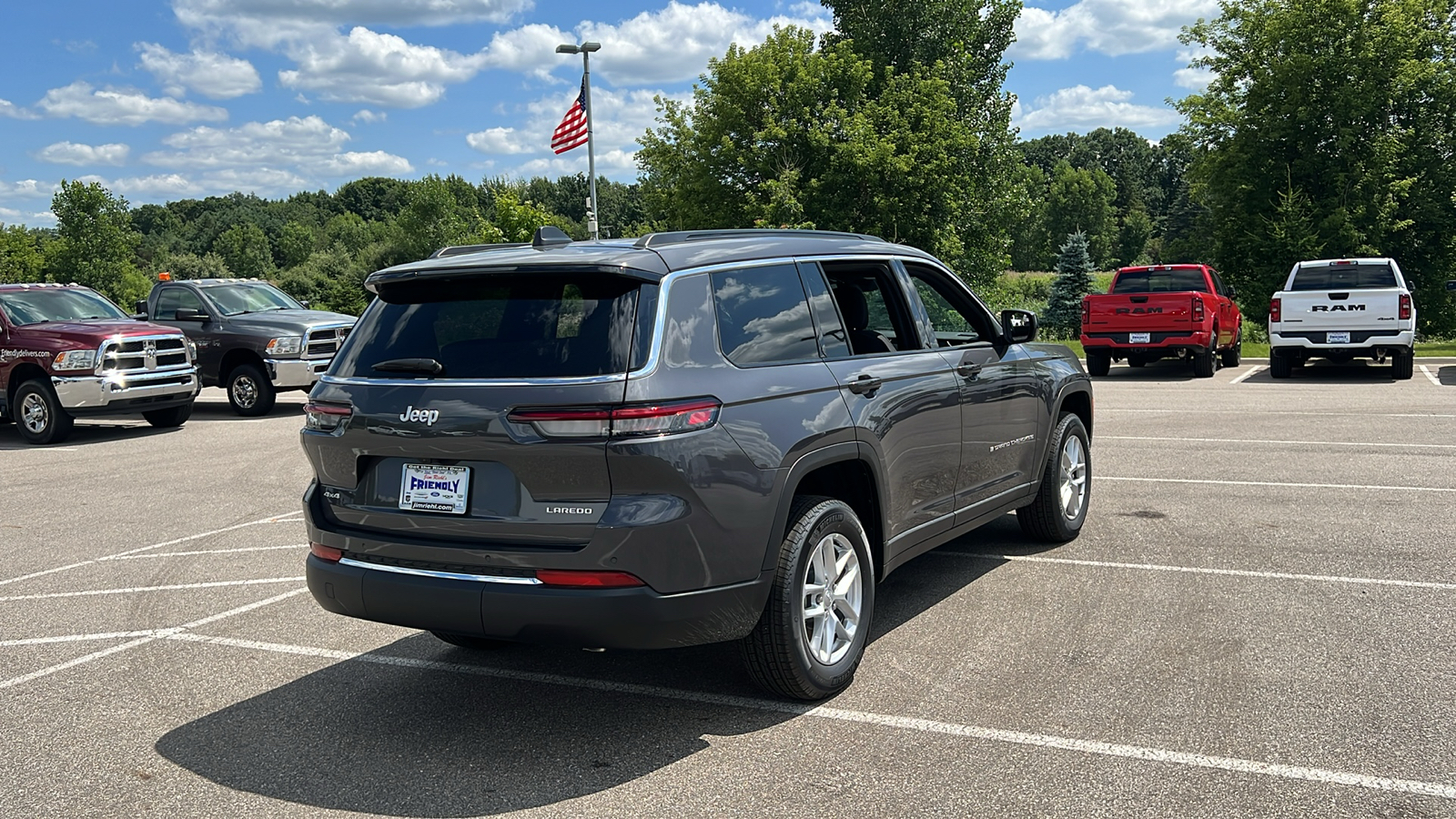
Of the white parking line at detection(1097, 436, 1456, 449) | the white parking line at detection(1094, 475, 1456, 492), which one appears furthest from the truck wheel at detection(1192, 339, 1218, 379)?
the white parking line at detection(1094, 475, 1456, 492)

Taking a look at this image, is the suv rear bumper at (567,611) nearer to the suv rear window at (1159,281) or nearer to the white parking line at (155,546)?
the white parking line at (155,546)

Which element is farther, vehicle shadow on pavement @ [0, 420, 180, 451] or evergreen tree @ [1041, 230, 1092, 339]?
evergreen tree @ [1041, 230, 1092, 339]

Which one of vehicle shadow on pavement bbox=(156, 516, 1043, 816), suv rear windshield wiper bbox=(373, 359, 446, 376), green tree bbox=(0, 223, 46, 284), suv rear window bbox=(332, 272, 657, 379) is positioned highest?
green tree bbox=(0, 223, 46, 284)

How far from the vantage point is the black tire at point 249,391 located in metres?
17.4

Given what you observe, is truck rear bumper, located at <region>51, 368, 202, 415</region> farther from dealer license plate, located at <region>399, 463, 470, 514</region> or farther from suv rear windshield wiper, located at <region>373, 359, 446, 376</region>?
dealer license plate, located at <region>399, 463, 470, 514</region>

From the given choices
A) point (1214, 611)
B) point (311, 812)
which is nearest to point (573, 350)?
point (311, 812)

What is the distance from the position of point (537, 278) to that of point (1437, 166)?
41090mm

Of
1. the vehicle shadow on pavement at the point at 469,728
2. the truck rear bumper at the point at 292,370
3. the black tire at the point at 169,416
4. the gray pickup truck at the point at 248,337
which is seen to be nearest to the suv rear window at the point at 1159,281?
the gray pickup truck at the point at 248,337

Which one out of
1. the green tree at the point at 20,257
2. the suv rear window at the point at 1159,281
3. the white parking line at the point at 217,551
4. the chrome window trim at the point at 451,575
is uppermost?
the green tree at the point at 20,257

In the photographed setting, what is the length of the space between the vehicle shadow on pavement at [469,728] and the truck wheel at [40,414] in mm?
11650

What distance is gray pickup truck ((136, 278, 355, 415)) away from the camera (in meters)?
17.1

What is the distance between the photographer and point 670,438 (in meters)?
3.87

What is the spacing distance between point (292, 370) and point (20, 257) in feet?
228

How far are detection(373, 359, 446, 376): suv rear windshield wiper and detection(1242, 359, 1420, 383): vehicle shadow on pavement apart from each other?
697 inches
